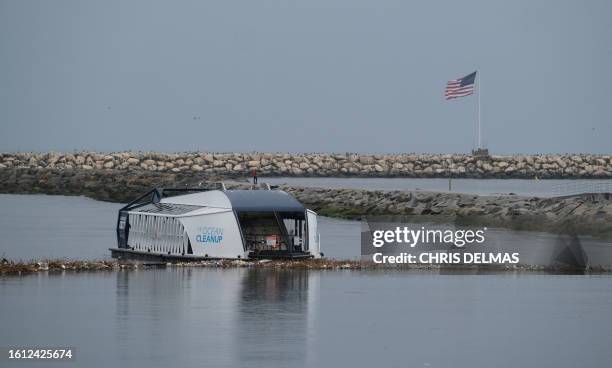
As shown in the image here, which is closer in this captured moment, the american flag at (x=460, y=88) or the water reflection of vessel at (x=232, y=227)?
the water reflection of vessel at (x=232, y=227)

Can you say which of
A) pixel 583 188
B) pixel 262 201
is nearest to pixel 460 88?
pixel 583 188

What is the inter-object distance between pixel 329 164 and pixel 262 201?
96736 millimetres

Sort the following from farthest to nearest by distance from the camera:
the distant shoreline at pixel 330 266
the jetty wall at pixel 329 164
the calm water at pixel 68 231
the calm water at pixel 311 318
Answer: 1. the jetty wall at pixel 329 164
2. the calm water at pixel 68 231
3. the distant shoreline at pixel 330 266
4. the calm water at pixel 311 318

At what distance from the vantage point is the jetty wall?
432 feet

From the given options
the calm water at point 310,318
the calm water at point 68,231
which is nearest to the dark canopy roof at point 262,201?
the calm water at point 310,318

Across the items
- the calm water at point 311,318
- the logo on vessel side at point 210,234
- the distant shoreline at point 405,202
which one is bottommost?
the calm water at point 311,318

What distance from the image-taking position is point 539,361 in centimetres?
2345

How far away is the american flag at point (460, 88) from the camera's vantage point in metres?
91.8

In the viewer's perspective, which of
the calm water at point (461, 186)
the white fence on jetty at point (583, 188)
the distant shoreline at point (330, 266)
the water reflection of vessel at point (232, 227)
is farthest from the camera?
the calm water at point (461, 186)

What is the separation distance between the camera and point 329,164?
138 meters

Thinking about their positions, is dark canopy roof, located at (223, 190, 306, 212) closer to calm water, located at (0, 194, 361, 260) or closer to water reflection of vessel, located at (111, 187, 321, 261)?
water reflection of vessel, located at (111, 187, 321, 261)

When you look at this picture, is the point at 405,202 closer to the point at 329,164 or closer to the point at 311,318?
the point at 311,318

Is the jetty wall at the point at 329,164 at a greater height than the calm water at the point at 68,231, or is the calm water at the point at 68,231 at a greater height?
the jetty wall at the point at 329,164

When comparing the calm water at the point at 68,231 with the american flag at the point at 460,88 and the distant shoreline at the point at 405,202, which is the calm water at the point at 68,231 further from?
the american flag at the point at 460,88
